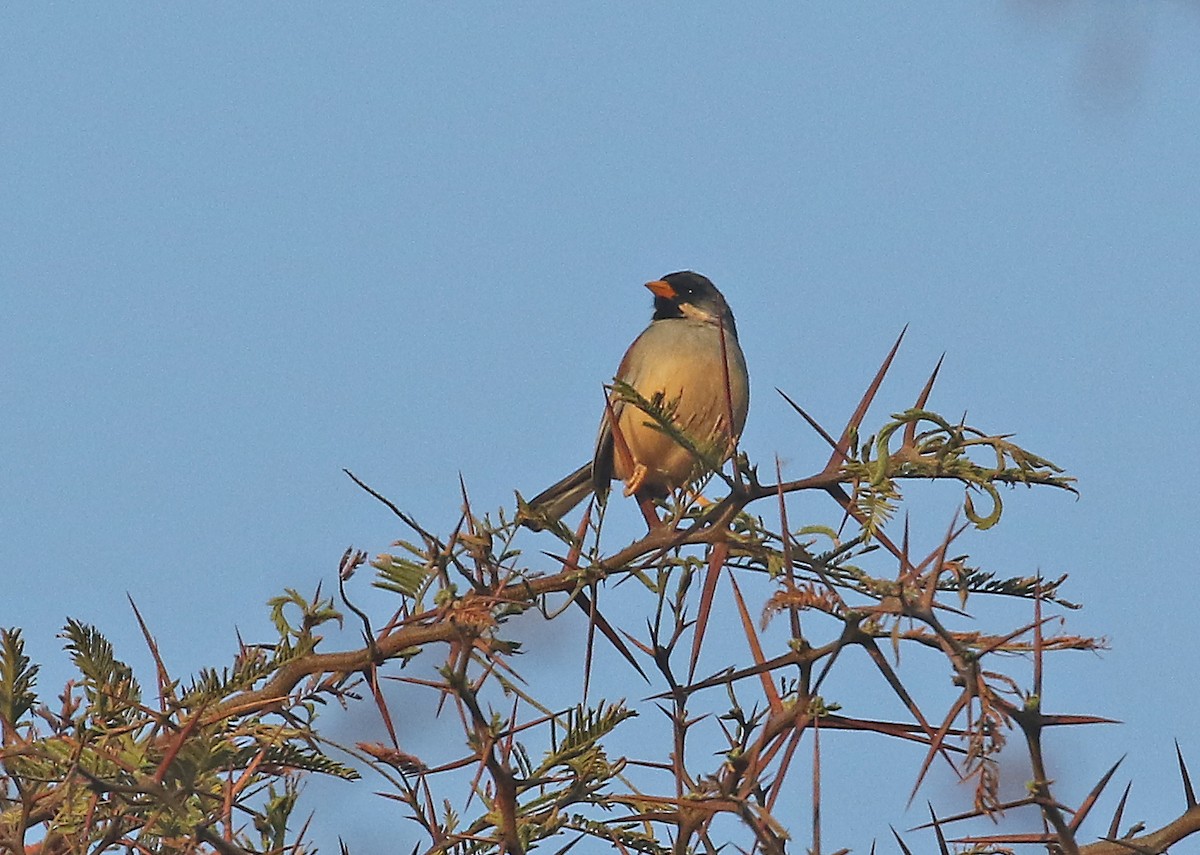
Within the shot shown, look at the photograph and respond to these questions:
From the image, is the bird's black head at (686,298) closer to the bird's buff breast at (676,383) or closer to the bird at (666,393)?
the bird at (666,393)

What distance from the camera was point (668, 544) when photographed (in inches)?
99.5

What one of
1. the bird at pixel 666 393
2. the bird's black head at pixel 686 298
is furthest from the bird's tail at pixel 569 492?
the bird's black head at pixel 686 298

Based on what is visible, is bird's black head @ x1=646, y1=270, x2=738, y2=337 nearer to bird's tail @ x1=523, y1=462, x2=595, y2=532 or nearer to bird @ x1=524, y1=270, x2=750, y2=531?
bird @ x1=524, y1=270, x2=750, y2=531

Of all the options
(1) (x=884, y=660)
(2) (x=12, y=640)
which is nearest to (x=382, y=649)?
(2) (x=12, y=640)

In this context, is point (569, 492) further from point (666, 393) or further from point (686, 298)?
point (686, 298)

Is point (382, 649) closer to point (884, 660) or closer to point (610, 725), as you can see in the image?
point (610, 725)

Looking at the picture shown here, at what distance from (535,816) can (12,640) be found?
2.77 ft

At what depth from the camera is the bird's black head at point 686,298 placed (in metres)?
7.87

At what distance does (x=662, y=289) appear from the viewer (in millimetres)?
7996

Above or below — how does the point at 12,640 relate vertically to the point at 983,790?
above

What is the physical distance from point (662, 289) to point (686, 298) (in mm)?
132

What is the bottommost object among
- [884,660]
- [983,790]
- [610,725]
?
[983,790]

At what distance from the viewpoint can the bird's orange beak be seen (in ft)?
26.1

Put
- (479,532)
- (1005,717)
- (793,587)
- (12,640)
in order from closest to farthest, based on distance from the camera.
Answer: (1005,717) → (793,587) → (479,532) → (12,640)
